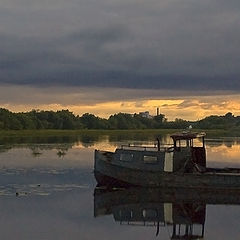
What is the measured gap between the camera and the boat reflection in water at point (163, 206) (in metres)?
27.0

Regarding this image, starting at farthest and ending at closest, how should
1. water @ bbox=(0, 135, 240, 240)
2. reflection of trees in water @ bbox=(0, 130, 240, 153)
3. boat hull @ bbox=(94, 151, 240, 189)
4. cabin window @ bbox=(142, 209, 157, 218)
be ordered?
reflection of trees in water @ bbox=(0, 130, 240, 153), boat hull @ bbox=(94, 151, 240, 189), cabin window @ bbox=(142, 209, 157, 218), water @ bbox=(0, 135, 240, 240)

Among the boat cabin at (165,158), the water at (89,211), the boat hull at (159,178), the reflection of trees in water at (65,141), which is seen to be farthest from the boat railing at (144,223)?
the reflection of trees in water at (65,141)

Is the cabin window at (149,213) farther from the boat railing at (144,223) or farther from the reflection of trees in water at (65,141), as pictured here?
the reflection of trees in water at (65,141)

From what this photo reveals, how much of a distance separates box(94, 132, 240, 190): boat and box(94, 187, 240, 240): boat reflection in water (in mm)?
506

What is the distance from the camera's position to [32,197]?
109ft

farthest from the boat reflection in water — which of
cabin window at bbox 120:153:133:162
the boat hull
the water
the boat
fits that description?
cabin window at bbox 120:153:133:162

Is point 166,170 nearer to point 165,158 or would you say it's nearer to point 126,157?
point 165,158

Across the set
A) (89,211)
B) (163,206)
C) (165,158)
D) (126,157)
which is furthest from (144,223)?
(126,157)

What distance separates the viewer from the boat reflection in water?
27.0 m

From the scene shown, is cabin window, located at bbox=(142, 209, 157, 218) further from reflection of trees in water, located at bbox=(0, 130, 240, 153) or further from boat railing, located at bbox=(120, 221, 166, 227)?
reflection of trees in water, located at bbox=(0, 130, 240, 153)

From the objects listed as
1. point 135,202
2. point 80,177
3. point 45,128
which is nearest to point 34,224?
point 135,202

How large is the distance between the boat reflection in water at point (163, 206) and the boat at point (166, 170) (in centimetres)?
51

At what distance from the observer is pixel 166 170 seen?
121 feet

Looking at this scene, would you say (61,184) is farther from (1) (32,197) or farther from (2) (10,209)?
(2) (10,209)
